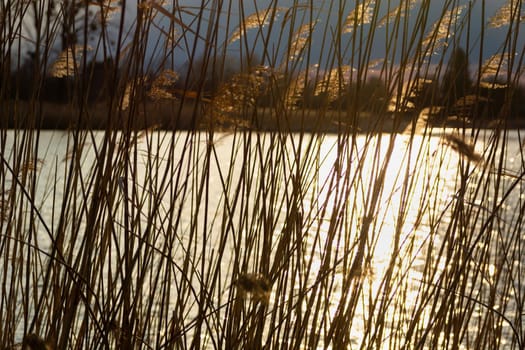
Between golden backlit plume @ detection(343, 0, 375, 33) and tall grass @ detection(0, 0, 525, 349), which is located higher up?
golden backlit plume @ detection(343, 0, 375, 33)

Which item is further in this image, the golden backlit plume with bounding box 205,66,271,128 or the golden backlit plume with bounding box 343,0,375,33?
the golden backlit plume with bounding box 343,0,375,33

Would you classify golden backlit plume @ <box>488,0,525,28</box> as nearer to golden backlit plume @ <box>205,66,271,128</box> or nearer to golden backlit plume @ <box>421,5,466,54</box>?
golden backlit plume @ <box>421,5,466,54</box>

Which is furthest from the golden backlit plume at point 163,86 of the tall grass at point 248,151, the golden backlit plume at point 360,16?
the golden backlit plume at point 360,16

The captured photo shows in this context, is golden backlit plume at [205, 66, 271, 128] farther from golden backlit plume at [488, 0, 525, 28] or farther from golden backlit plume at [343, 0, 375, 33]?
golden backlit plume at [488, 0, 525, 28]

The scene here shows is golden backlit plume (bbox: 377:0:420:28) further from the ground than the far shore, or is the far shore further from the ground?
golden backlit plume (bbox: 377:0:420:28)

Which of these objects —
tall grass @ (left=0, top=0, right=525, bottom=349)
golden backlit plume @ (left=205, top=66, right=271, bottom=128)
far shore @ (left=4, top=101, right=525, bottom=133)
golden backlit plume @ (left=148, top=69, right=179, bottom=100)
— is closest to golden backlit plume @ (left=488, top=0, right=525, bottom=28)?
tall grass @ (left=0, top=0, right=525, bottom=349)

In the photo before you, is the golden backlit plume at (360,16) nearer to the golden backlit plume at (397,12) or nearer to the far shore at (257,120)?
the golden backlit plume at (397,12)

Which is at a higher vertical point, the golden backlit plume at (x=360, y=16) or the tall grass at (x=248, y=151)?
the golden backlit plume at (x=360, y=16)

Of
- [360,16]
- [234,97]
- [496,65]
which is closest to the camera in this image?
[234,97]

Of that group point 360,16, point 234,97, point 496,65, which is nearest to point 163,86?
point 234,97

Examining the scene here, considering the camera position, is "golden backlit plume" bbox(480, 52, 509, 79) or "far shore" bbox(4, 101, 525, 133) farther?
"golden backlit plume" bbox(480, 52, 509, 79)

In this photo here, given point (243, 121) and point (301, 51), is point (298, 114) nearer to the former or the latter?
point (301, 51)

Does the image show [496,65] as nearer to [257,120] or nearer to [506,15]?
[506,15]

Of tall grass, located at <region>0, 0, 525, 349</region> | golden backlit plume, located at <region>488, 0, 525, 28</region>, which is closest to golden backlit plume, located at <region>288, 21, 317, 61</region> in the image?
tall grass, located at <region>0, 0, 525, 349</region>
